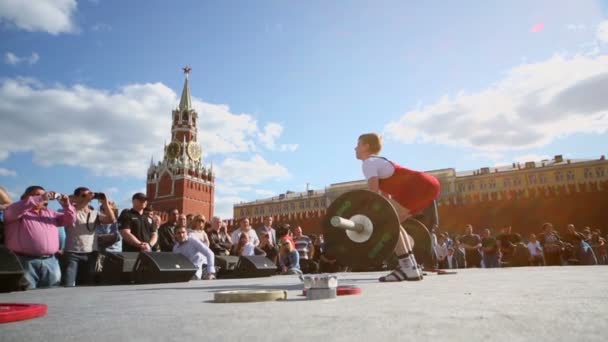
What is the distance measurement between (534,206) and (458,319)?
3772cm

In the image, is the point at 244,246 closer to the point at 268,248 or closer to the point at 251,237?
the point at 251,237

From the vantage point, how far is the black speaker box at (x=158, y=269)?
5.91 meters

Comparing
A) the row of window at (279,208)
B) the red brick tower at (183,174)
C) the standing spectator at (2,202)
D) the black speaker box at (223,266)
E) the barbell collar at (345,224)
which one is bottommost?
the black speaker box at (223,266)

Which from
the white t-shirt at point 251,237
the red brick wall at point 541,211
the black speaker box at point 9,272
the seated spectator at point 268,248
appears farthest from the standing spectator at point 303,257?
the red brick wall at point 541,211

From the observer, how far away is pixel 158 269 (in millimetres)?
5871

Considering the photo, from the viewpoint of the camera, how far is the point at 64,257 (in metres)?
6.29

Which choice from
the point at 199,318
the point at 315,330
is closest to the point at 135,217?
the point at 199,318

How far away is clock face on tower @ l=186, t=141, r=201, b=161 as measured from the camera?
80312mm

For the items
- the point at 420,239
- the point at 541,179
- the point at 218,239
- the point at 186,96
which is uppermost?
the point at 186,96

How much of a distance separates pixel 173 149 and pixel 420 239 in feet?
260

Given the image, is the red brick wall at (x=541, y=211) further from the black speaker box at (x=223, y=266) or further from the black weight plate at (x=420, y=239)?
the black weight plate at (x=420, y=239)

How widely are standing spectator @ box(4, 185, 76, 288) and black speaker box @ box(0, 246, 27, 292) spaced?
0.90 meters

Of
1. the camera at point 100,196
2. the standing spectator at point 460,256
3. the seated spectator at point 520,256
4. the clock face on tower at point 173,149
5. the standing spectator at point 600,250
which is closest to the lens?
the camera at point 100,196

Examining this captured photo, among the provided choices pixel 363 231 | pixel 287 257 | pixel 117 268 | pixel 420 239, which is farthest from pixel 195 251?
pixel 363 231
